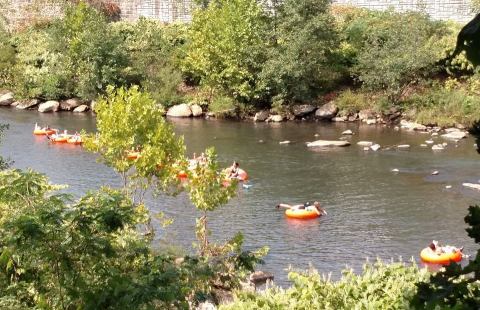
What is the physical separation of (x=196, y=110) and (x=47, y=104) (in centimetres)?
919

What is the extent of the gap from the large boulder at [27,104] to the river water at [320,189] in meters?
6.74

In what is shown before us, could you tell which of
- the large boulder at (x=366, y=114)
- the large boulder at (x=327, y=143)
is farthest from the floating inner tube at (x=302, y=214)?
the large boulder at (x=366, y=114)

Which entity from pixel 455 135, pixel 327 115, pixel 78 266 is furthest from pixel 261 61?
pixel 78 266

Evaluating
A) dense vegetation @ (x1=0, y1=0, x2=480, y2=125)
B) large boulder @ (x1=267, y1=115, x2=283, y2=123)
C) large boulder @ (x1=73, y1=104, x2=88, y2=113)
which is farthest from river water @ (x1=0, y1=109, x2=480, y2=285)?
large boulder @ (x1=73, y1=104, x2=88, y2=113)

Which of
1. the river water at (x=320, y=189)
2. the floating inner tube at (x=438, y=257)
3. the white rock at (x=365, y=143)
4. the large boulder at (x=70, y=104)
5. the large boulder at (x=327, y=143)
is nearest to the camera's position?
the floating inner tube at (x=438, y=257)

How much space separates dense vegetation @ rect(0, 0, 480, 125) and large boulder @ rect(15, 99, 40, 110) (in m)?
0.46

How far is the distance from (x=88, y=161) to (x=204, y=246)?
13.0 m

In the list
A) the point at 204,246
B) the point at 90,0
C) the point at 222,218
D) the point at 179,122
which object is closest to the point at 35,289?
the point at 204,246

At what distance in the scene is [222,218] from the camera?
20000mm

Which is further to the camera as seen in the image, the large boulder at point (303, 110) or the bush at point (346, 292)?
the large boulder at point (303, 110)

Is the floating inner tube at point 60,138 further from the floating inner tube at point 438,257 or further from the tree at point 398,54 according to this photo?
the floating inner tube at point 438,257

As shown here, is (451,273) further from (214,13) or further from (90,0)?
(90,0)

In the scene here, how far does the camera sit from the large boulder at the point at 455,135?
30.8 meters

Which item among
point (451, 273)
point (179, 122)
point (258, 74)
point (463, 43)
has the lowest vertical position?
point (179, 122)
